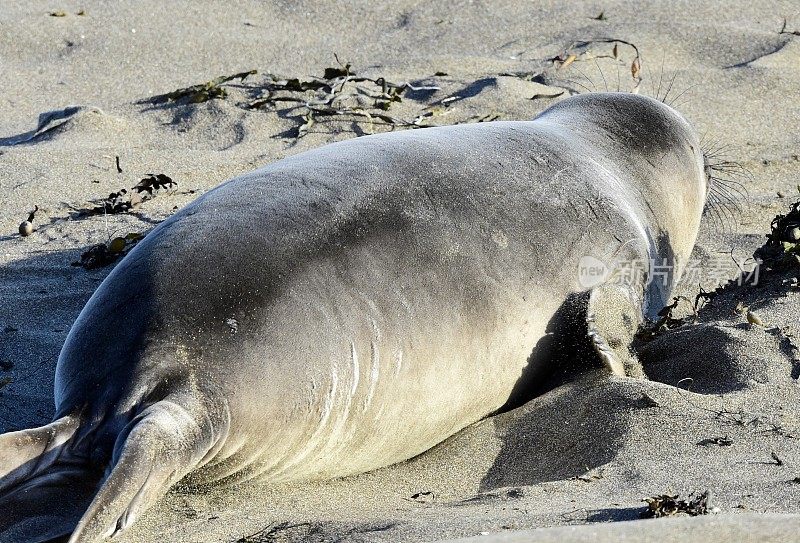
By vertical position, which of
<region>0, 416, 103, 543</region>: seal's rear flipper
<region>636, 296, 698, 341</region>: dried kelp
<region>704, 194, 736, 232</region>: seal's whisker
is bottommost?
<region>636, 296, 698, 341</region>: dried kelp

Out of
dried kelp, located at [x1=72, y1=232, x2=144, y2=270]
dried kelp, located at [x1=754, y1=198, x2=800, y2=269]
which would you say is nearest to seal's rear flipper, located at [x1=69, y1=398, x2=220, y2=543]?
dried kelp, located at [x1=72, y1=232, x2=144, y2=270]

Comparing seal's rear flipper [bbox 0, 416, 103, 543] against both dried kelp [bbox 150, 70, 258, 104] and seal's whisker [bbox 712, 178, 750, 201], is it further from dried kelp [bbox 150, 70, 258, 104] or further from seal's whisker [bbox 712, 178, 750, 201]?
dried kelp [bbox 150, 70, 258, 104]

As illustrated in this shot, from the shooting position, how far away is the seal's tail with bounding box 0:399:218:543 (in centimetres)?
225

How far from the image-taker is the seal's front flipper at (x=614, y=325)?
3463 mm

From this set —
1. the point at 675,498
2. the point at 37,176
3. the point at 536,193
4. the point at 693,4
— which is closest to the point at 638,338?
the point at 536,193

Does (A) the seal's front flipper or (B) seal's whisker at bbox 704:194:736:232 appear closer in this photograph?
(A) the seal's front flipper

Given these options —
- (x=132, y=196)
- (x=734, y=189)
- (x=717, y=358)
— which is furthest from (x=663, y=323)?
(x=132, y=196)

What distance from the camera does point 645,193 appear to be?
4176 millimetres

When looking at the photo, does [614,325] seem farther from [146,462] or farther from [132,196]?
[132,196]

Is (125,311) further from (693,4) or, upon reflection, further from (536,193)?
(693,4)

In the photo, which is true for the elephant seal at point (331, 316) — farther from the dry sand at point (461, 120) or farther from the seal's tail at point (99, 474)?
the dry sand at point (461, 120)

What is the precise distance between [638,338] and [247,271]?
153cm

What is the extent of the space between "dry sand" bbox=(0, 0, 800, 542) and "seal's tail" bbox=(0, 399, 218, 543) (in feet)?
0.56

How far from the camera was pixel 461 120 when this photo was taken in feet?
19.2
